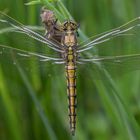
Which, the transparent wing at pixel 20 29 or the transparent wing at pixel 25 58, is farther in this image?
the transparent wing at pixel 25 58

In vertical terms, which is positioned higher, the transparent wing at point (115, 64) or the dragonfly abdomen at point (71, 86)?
the transparent wing at point (115, 64)

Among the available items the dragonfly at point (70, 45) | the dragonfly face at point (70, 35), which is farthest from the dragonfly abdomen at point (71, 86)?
the dragonfly face at point (70, 35)

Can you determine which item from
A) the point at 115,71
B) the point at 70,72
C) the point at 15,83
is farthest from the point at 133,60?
the point at 15,83

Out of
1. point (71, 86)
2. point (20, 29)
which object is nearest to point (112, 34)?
point (71, 86)

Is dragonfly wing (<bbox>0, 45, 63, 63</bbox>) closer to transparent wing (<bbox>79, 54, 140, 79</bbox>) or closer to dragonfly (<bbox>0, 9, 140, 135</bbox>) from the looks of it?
dragonfly (<bbox>0, 9, 140, 135</bbox>)

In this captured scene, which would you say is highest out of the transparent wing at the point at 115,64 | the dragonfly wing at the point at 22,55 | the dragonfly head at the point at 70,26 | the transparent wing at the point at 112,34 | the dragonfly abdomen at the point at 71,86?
the dragonfly head at the point at 70,26

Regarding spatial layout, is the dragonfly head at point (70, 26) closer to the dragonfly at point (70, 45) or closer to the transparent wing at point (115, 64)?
the dragonfly at point (70, 45)

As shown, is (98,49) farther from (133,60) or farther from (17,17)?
(17,17)

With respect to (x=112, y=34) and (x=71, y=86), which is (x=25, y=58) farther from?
(x=112, y=34)
